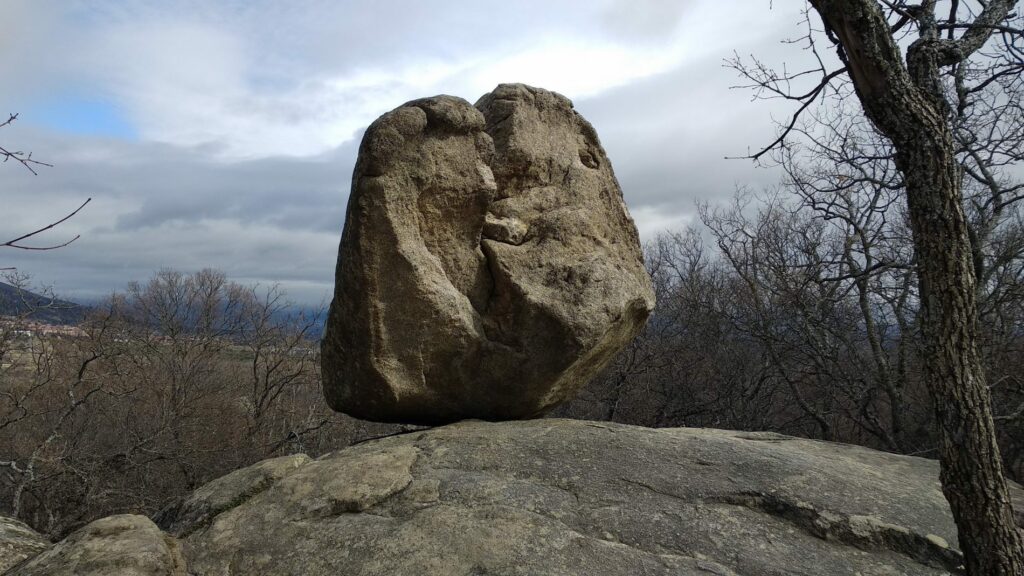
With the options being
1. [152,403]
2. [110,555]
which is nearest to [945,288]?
[110,555]

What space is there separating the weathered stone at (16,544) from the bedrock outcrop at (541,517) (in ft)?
1.03

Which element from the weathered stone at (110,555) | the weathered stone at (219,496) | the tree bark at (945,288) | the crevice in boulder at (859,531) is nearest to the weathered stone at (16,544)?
the weathered stone at (110,555)

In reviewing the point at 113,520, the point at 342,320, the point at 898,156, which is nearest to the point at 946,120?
the point at 898,156

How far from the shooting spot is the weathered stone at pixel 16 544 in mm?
3299

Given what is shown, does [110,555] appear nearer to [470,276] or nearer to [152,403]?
[470,276]

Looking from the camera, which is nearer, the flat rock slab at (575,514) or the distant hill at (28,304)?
the flat rock slab at (575,514)

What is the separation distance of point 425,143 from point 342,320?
1.42m

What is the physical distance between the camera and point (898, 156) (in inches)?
126

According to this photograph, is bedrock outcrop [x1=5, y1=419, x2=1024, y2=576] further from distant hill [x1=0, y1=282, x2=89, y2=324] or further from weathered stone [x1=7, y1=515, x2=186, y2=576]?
distant hill [x1=0, y1=282, x2=89, y2=324]

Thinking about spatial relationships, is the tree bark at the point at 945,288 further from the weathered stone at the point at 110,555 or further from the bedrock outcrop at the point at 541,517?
the weathered stone at the point at 110,555

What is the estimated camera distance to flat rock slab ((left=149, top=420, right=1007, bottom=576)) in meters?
3.24

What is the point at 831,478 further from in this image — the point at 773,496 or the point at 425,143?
the point at 425,143

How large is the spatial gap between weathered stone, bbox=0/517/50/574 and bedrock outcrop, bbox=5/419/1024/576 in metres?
0.31

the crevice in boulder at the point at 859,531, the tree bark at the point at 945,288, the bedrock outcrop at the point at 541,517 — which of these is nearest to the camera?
the tree bark at the point at 945,288
